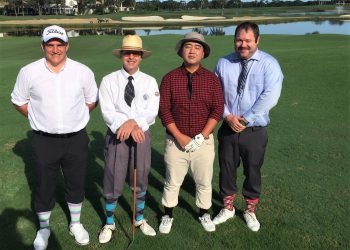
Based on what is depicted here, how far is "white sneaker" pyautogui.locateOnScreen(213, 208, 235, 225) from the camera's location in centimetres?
417

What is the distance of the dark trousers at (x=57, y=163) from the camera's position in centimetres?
360

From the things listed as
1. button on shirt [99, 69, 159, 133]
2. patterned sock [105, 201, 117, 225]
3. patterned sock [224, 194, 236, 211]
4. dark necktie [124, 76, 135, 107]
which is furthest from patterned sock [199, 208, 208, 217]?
dark necktie [124, 76, 135, 107]

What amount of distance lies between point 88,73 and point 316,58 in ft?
35.4

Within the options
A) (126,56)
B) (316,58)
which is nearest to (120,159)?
(126,56)

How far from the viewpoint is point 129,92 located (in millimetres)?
3562

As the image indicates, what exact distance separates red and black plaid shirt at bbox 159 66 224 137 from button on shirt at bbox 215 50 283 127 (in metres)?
0.17

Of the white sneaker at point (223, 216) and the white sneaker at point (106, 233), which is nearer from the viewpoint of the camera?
the white sneaker at point (106, 233)

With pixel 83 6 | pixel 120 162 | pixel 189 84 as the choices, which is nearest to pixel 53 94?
pixel 120 162

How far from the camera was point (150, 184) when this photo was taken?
5215 millimetres

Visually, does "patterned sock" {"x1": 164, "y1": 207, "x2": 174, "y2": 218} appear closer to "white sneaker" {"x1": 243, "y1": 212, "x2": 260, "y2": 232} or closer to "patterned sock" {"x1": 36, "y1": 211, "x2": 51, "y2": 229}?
"white sneaker" {"x1": 243, "y1": 212, "x2": 260, "y2": 232}

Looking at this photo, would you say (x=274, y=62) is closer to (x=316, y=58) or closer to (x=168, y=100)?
(x=168, y=100)

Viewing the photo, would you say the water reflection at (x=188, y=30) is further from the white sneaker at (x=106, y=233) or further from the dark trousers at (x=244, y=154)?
the white sneaker at (x=106, y=233)

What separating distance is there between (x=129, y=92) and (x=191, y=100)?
2.06 feet

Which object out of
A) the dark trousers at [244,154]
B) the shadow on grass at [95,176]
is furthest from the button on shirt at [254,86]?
the shadow on grass at [95,176]
